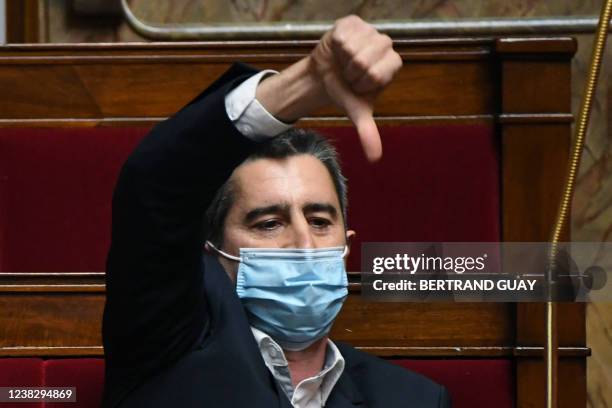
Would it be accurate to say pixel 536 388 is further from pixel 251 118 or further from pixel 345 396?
pixel 251 118

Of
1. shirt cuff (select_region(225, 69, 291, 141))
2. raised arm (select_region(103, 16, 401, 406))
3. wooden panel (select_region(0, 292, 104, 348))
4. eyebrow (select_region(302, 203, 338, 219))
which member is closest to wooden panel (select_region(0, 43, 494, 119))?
wooden panel (select_region(0, 292, 104, 348))

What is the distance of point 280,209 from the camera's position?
1.11 metres

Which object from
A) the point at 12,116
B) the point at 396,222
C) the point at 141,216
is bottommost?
the point at 141,216

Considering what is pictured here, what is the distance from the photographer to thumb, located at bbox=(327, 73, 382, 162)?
2.35 ft

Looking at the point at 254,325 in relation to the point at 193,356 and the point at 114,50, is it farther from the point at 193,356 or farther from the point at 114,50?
the point at 114,50

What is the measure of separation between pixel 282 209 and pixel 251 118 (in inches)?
10.6

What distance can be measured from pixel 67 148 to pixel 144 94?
12cm

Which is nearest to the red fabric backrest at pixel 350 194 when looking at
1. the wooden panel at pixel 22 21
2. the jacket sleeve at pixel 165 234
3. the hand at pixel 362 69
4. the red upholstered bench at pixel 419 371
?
the red upholstered bench at pixel 419 371

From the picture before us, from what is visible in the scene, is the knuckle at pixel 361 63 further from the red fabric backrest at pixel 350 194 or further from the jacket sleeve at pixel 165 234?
the red fabric backrest at pixel 350 194

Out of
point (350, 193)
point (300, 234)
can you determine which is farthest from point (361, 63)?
point (350, 193)

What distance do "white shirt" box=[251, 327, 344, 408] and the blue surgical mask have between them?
15 millimetres

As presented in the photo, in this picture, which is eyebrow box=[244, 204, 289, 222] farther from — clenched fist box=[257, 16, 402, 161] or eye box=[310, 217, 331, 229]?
clenched fist box=[257, 16, 402, 161]

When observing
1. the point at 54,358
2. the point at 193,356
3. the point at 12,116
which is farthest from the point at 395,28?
the point at 193,356

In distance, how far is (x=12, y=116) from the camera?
4.69ft
